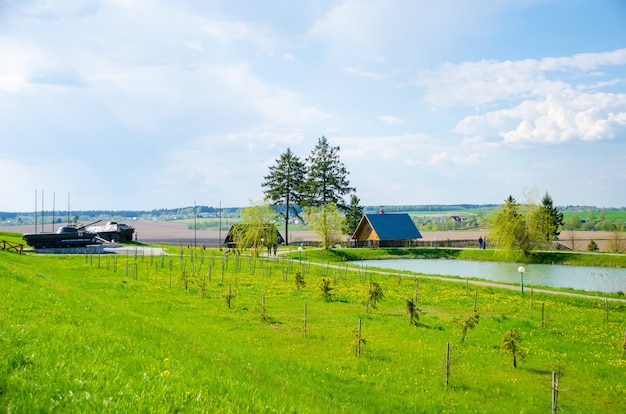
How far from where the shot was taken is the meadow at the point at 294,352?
7.64 metres

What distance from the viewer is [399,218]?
87.8 m

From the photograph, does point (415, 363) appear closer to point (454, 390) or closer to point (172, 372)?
point (454, 390)

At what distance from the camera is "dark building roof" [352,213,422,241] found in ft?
268

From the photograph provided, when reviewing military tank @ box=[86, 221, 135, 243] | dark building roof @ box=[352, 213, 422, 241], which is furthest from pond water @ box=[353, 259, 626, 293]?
military tank @ box=[86, 221, 135, 243]

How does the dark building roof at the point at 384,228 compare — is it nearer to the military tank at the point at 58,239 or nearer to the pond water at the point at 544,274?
the pond water at the point at 544,274

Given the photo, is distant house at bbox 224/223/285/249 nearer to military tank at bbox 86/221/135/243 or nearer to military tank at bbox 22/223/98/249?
military tank at bbox 22/223/98/249

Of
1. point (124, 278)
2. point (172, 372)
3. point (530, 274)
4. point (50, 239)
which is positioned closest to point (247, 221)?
point (50, 239)

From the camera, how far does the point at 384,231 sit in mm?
82000

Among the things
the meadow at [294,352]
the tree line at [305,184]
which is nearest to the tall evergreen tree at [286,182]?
the tree line at [305,184]

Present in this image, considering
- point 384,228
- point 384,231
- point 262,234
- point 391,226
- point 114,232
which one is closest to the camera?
point 262,234

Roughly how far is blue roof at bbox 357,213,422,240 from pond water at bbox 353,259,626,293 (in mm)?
16258

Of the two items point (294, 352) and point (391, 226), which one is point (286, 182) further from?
point (294, 352)

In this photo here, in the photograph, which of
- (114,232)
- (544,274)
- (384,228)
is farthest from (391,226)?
(114,232)

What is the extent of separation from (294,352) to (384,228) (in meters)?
67.7
